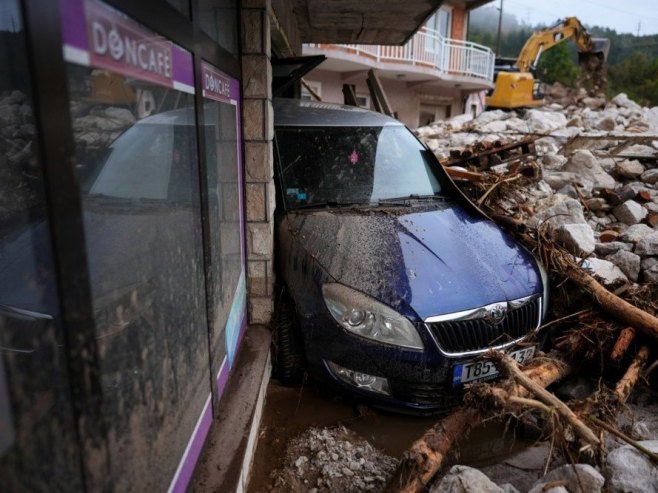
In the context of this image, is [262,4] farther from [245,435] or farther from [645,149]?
[645,149]

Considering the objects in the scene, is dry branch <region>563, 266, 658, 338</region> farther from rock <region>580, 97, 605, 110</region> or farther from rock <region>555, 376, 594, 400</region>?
rock <region>580, 97, 605, 110</region>

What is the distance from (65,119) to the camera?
1063 millimetres

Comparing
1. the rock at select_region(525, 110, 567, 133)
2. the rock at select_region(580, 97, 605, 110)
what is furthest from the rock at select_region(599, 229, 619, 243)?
the rock at select_region(580, 97, 605, 110)

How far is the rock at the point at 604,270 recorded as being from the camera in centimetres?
397

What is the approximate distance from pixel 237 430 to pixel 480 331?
157 centimetres

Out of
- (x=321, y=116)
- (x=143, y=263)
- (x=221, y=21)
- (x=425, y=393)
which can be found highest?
(x=221, y=21)

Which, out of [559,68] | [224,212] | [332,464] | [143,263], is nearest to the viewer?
[143,263]

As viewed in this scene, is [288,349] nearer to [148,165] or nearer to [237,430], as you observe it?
[237,430]

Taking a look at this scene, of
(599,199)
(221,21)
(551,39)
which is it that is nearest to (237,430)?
(221,21)

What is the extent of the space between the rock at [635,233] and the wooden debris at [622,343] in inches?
81.3

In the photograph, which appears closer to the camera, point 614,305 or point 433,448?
point 433,448

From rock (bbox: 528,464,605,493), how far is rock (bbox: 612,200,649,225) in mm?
4586

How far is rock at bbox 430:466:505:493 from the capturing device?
2107 millimetres

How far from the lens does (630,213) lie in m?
5.82
